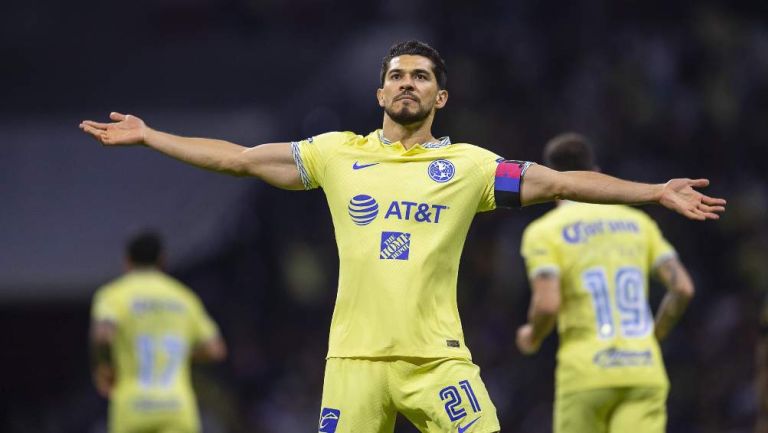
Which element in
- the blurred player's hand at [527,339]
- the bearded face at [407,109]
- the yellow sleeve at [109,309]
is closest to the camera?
the bearded face at [407,109]

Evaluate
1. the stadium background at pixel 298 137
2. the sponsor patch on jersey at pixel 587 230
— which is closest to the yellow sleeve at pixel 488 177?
the sponsor patch on jersey at pixel 587 230

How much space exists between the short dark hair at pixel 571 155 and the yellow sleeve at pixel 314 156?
2.26 m

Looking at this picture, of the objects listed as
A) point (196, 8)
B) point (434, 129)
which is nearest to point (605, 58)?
point (434, 129)

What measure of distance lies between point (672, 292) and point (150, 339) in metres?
3.99

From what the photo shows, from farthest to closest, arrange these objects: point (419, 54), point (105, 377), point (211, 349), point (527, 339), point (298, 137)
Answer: point (298, 137)
point (211, 349)
point (105, 377)
point (527, 339)
point (419, 54)

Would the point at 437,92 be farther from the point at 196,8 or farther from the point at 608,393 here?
the point at 196,8

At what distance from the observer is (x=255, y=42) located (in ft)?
56.4

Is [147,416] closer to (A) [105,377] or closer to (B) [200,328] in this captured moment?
(A) [105,377]

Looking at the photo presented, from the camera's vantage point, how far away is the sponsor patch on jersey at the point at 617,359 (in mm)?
7758

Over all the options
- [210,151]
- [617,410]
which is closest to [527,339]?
[617,410]

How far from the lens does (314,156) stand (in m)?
6.01

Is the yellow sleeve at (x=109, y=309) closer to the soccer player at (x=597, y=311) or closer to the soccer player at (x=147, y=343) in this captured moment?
the soccer player at (x=147, y=343)

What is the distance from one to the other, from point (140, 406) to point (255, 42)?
7.69 m

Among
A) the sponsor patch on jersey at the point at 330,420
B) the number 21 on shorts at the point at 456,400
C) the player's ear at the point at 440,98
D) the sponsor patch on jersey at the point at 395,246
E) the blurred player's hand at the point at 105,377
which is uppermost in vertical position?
the player's ear at the point at 440,98
